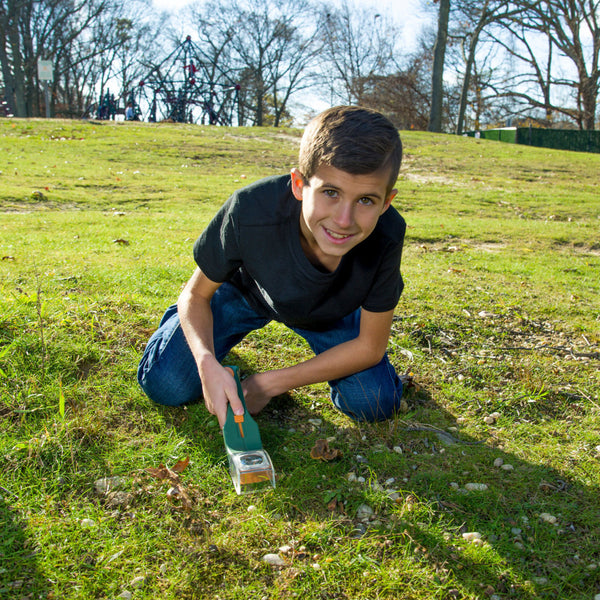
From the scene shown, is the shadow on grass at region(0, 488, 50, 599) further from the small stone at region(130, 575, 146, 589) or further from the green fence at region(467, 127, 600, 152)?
the green fence at region(467, 127, 600, 152)

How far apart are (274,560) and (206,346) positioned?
0.93 meters

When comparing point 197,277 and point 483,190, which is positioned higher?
point 483,190

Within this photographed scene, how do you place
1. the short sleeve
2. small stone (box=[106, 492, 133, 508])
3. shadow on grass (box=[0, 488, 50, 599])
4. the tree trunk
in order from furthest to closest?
the tree trunk → the short sleeve → small stone (box=[106, 492, 133, 508]) → shadow on grass (box=[0, 488, 50, 599])

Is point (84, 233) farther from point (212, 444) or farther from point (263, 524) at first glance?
point (263, 524)

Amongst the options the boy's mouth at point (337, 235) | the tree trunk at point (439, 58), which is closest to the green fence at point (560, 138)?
the tree trunk at point (439, 58)

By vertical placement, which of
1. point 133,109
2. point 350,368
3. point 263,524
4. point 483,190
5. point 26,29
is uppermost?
point 26,29

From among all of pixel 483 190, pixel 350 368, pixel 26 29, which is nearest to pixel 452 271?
pixel 350 368

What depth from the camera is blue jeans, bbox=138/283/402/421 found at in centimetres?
255

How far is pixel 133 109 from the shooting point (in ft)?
70.5

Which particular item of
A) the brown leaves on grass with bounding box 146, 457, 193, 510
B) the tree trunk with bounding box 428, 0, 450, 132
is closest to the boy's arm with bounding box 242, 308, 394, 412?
the brown leaves on grass with bounding box 146, 457, 193, 510

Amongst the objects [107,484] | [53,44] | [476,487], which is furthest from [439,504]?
[53,44]

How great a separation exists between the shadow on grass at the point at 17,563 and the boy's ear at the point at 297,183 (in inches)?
60.8

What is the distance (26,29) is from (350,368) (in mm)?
34044

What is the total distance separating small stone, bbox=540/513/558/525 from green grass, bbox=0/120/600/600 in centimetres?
4
